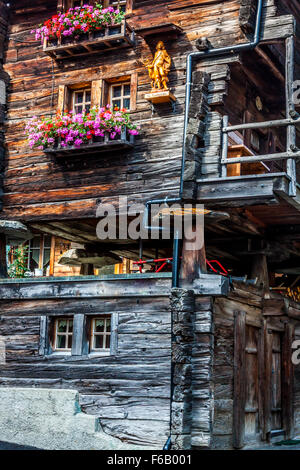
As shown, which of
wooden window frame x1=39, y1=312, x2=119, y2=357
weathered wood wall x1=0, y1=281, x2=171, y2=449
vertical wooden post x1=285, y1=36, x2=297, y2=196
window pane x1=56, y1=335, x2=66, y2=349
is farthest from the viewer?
window pane x1=56, y1=335, x2=66, y2=349

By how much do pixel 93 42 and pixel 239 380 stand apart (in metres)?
6.22

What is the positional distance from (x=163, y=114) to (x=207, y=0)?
2.03 meters

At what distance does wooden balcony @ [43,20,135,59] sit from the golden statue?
2.20 feet

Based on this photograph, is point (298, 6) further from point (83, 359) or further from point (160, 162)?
point (83, 359)

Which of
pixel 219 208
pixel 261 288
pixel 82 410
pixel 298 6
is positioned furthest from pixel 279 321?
pixel 298 6

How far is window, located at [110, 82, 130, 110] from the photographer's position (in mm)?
11844

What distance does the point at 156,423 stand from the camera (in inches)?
401

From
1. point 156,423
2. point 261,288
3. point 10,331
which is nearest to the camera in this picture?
point 156,423

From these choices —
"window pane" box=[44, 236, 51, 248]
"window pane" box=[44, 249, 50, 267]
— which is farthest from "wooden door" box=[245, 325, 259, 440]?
"window pane" box=[44, 236, 51, 248]

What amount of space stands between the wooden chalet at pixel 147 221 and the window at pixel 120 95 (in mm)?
45

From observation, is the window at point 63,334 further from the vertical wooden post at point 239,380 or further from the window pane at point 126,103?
the window pane at point 126,103

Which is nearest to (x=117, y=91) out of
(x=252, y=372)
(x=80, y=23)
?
(x=80, y=23)

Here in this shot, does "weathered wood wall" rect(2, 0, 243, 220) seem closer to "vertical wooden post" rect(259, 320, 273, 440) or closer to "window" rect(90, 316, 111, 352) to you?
"window" rect(90, 316, 111, 352)

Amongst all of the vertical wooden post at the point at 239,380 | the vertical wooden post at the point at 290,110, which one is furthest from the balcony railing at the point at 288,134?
the vertical wooden post at the point at 239,380
